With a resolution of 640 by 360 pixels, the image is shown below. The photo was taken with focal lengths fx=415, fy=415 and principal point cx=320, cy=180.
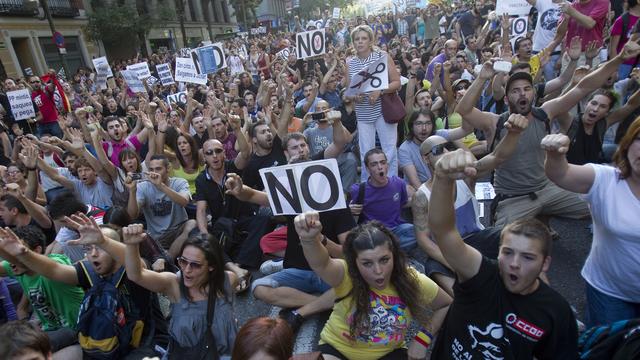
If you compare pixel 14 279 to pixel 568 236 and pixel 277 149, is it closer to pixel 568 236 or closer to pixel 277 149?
pixel 277 149

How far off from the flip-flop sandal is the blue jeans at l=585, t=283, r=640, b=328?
2869mm

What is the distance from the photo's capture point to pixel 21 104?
329 inches

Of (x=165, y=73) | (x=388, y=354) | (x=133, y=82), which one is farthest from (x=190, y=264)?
(x=165, y=73)

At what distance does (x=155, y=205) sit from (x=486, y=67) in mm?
3569

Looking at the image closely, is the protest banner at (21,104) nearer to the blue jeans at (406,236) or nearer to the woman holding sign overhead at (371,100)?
the woman holding sign overhead at (371,100)

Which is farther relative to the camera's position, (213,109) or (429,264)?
(213,109)

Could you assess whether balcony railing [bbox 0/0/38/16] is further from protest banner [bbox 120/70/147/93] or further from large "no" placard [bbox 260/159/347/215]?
large "no" placard [bbox 260/159/347/215]

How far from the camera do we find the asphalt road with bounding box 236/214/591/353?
3.30 meters

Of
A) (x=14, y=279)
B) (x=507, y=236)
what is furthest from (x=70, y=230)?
(x=507, y=236)

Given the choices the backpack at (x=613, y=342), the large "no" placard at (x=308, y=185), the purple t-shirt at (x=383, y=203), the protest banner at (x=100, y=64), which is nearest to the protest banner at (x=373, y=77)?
the purple t-shirt at (x=383, y=203)

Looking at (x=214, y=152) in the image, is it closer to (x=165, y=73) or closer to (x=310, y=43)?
(x=310, y=43)

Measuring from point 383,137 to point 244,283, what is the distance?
2.56 meters

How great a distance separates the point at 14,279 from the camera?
136 inches

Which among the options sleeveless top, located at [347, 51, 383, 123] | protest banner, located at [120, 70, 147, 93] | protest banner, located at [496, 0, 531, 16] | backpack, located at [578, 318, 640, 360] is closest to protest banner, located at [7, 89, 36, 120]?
protest banner, located at [120, 70, 147, 93]
